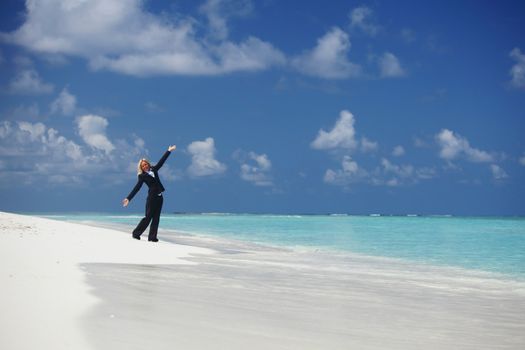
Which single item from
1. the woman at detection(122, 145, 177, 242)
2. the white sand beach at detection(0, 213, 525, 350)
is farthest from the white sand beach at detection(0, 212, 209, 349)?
the woman at detection(122, 145, 177, 242)

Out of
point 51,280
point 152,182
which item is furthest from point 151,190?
point 51,280

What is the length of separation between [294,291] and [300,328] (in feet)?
8.22

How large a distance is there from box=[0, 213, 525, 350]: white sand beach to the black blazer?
12.6 ft

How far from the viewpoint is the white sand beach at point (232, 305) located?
4637 millimetres

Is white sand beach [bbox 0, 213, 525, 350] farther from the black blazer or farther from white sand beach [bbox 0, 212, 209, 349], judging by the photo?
the black blazer

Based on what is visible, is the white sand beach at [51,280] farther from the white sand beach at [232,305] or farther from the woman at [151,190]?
the woman at [151,190]

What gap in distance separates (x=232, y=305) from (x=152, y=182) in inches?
373

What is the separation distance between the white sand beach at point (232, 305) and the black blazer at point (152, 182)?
3.84 meters

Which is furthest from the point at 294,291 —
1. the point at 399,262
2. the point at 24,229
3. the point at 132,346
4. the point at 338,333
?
the point at 24,229

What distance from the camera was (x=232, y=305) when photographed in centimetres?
639

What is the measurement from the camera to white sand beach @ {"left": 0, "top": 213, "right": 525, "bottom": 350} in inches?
183

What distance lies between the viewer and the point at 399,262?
14492mm

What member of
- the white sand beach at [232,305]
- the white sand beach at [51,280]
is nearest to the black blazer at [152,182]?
the white sand beach at [51,280]

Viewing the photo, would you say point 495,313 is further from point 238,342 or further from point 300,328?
point 238,342
